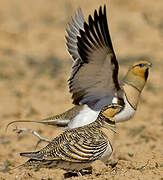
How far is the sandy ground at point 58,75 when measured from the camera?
19.4 feet

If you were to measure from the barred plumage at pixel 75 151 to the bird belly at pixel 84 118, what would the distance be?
1083 mm

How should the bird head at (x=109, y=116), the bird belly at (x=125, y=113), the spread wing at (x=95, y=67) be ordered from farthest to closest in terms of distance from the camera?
the bird belly at (x=125, y=113) < the spread wing at (x=95, y=67) < the bird head at (x=109, y=116)

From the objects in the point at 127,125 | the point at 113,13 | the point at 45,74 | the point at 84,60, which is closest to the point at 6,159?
the point at 84,60

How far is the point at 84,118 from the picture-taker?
249 inches

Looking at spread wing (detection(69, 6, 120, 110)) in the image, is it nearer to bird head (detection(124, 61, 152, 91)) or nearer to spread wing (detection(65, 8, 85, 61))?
bird head (detection(124, 61, 152, 91))

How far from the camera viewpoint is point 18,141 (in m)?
8.03

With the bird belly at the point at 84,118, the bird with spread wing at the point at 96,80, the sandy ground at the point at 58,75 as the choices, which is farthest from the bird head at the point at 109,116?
the bird belly at the point at 84,118

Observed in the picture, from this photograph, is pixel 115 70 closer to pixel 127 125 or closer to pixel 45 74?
pixel 127 125

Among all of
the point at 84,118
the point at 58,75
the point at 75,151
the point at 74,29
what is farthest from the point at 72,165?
the point at 58,75

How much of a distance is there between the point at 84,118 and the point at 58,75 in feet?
18.1

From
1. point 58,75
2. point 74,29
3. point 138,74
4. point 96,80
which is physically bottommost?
point 96,80

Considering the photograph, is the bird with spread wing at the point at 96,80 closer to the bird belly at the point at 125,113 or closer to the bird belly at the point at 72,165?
the bird belly at the point at 125,113

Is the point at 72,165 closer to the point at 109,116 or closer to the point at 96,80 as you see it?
the point at 109,116

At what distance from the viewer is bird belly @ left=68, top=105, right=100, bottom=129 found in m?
6.27
